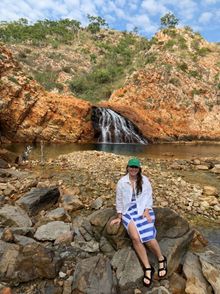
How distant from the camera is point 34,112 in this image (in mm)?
37062

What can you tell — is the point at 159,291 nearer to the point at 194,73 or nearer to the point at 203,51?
the point at 194,73

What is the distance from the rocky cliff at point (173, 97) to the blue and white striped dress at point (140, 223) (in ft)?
113

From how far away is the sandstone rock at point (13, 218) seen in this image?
24.9ft

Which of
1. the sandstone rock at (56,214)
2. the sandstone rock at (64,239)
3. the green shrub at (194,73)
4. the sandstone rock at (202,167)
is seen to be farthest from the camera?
the green shrub at (194,73)

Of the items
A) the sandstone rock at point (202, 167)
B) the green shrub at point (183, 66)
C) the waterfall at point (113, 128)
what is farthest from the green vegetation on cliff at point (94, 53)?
the sandstone rock at point (202, 167)

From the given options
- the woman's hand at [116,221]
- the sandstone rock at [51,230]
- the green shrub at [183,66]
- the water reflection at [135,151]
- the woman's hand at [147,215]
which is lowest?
the water reflection at [135,151]

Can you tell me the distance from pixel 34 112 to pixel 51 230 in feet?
104

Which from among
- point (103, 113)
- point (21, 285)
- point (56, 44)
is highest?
point (56, 44)

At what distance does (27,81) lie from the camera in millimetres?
37094

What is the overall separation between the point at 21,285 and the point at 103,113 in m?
35.7

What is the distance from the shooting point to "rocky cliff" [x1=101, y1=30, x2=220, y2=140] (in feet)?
145

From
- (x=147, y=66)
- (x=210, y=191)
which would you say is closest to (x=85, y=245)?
(x=210, y=191)

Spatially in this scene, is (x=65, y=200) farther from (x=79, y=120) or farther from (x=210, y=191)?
(x=79, y=120)

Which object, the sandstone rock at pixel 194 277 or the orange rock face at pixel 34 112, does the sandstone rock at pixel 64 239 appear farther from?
the orange rock face at pixel 34 112
